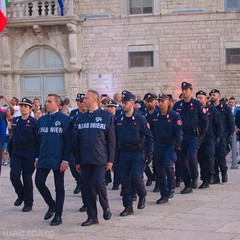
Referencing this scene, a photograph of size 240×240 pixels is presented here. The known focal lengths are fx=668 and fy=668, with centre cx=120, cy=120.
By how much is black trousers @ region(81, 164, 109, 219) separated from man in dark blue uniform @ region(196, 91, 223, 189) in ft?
14.5

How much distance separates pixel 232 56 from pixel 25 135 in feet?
59.0

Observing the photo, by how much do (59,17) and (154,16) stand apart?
4066 millimetres

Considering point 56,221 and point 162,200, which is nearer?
point 56,221

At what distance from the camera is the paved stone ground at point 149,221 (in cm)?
910

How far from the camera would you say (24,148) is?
1127cm

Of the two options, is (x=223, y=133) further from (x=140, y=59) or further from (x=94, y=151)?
(x=140, y=59)

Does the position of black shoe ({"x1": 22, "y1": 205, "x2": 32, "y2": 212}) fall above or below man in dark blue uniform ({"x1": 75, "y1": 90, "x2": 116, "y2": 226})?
below

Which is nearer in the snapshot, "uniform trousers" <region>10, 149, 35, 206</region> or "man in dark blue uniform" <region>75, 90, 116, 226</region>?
"man in dark blue uniform" <region>75, 90, 116, 226</region>

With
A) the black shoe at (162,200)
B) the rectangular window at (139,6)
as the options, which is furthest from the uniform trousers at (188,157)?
the rectangular window at (139,6)

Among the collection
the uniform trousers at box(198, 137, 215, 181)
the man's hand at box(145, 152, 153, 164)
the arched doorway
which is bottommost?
the uniform trousers at box(198, 137, 215, 181)

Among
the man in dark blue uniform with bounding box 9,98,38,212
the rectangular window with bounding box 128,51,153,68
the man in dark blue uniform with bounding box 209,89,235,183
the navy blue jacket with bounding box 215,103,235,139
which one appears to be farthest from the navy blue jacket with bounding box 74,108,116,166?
the rectangular window with bounding box 128,51,153,68

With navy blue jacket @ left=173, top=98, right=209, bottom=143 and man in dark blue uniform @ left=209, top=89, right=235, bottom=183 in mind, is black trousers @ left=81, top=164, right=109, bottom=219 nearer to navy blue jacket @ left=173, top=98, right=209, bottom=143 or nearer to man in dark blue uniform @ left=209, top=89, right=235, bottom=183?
navy blue jacket @ left=173, top=98, right=209, bottom=143

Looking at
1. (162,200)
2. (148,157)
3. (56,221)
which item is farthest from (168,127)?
(56,221)

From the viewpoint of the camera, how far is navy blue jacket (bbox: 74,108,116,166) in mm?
9891
